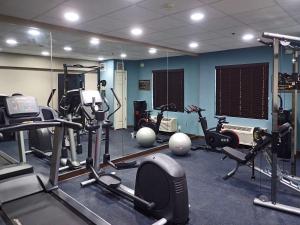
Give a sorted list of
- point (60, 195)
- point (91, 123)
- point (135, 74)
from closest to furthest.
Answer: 1. point (60, 195)
2. point (91, 123)
3. point (135, 74)

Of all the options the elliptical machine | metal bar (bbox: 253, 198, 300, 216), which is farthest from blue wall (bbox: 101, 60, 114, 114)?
metal bar (bbox: 253, 198, 300, 216)

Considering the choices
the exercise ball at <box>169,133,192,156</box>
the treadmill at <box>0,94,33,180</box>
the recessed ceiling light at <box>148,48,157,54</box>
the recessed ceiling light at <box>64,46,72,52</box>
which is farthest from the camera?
the recessed ceiling light at <box>148,48,157,54</box>

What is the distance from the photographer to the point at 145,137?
5.23m

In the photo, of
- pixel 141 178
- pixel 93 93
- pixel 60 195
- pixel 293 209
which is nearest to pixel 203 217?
pixel 141 178

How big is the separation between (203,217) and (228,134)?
10.3ft

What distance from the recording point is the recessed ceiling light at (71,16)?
10.3ft

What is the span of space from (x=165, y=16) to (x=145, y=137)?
8.88ft

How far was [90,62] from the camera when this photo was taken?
4207mm

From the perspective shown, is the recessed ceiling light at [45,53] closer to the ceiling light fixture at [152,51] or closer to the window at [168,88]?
the ceiling light fixture at [152,51]

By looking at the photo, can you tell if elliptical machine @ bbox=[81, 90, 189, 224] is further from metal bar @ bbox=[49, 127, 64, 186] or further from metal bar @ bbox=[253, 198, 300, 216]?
metal bar @ bbox=[253, 198, 300, 216]

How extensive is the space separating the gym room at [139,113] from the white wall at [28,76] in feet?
0.05

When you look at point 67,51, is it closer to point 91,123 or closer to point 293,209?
point 91,123

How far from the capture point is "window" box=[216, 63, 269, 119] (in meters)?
5.60

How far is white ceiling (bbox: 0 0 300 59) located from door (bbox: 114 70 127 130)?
50cm
